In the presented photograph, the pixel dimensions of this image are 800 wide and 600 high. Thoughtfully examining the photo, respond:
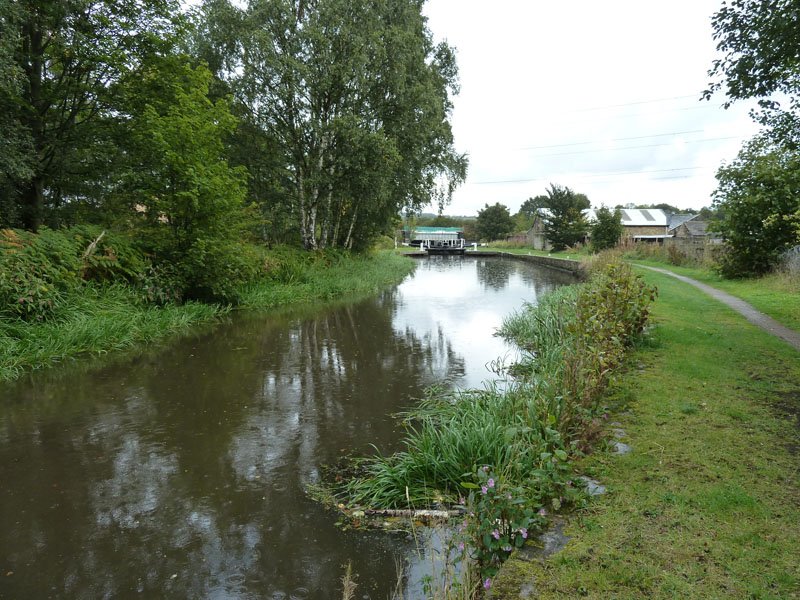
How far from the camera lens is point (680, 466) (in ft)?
11.6

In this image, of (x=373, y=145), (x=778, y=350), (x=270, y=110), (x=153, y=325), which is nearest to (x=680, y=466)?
(x=778, y=350)

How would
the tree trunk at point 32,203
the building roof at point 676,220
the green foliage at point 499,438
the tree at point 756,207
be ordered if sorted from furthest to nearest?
the building roof at point 676,220
the tree at point 756,207
the tree trunk at point 32,203
the green foliage at point 499,438

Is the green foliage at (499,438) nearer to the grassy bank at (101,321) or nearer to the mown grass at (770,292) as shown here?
the grassy bank at (101,321)

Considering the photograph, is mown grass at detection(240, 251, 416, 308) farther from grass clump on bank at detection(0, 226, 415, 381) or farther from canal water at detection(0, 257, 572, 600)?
canal water at detection(0, 257, 572, 600)

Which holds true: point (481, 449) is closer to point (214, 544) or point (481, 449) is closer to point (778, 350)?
point (214, 544)

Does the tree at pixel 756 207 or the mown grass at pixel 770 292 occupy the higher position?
the tree at pixel 756 207

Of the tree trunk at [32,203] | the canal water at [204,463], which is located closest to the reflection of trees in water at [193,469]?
the canal water at [204,463]

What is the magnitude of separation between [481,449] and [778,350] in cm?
584

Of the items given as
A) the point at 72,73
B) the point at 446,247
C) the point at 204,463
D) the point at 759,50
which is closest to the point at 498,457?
the point at 204,463

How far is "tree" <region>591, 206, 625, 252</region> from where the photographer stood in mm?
Answer: 33562

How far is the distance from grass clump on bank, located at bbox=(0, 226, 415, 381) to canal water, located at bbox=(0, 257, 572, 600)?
2.24 ft

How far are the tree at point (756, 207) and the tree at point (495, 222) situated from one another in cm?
5357

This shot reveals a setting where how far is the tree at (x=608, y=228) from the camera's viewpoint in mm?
33562

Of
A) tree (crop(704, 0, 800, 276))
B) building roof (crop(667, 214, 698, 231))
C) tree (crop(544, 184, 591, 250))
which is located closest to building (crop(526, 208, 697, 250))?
building roof (crop(667, 214, 698, 231))
